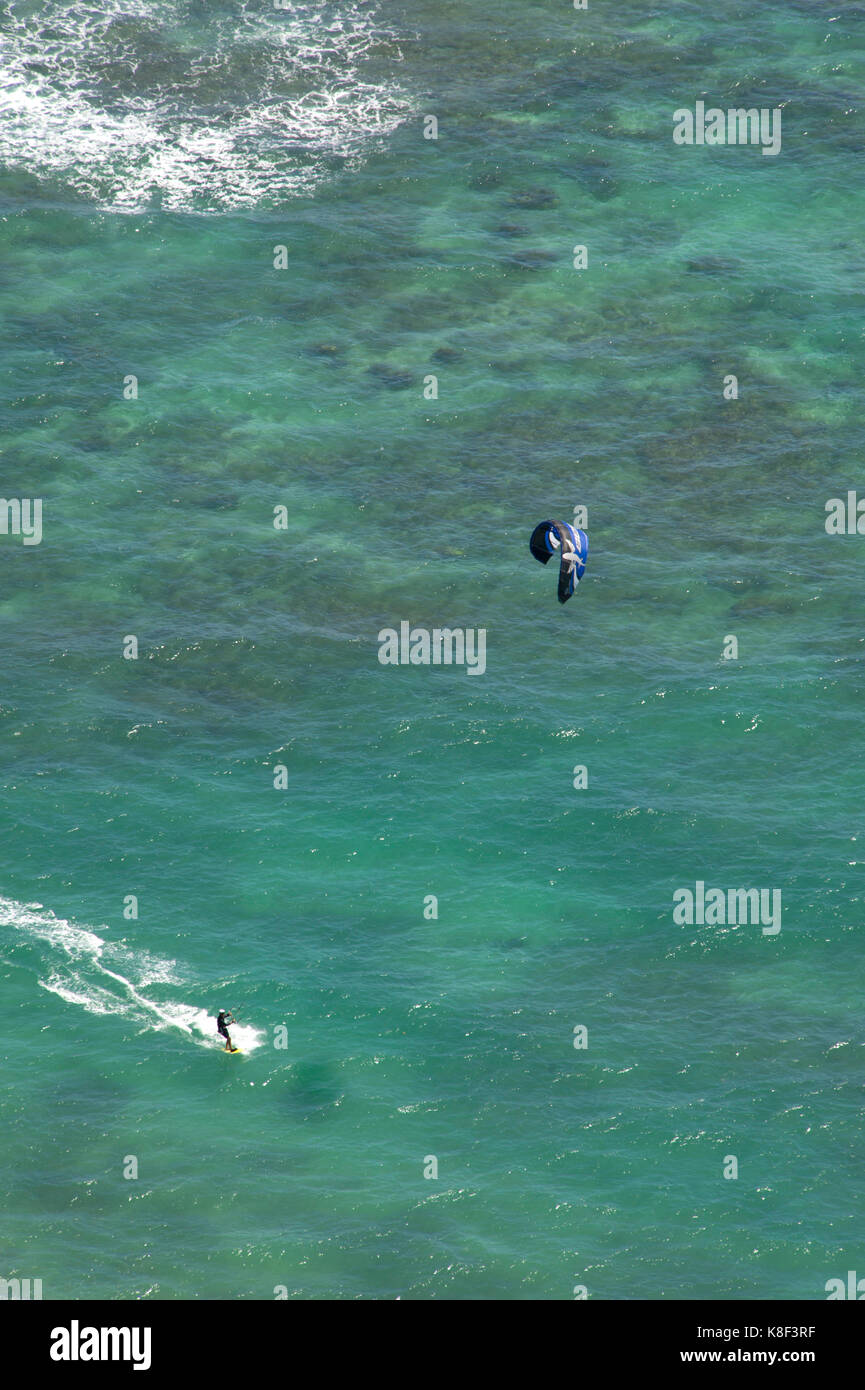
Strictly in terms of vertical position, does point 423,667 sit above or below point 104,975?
above

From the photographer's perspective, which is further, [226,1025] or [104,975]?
[104,975]

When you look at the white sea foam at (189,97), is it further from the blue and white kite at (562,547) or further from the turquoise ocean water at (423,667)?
Result: the blue and white kite at (562,547)

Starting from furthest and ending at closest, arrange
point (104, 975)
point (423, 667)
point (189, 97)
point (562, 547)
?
point (189, 97) < point (423, 667) < point (104, 975) < point (562, 547)

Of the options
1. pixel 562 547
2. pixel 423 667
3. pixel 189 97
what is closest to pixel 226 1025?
pixel 562 547

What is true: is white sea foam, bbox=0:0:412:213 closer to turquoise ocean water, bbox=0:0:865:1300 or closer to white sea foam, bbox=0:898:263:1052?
turquoise ocean water, bbox=0:0:865:1300

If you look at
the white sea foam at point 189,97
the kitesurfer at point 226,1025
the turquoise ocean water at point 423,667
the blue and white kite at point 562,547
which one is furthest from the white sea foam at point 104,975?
the white sea foam at point 189,97

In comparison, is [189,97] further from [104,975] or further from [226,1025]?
[226,1025]

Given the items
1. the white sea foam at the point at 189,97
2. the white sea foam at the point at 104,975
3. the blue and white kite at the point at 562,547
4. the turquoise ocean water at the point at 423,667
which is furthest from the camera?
the white sea foam at the point at 189,97
